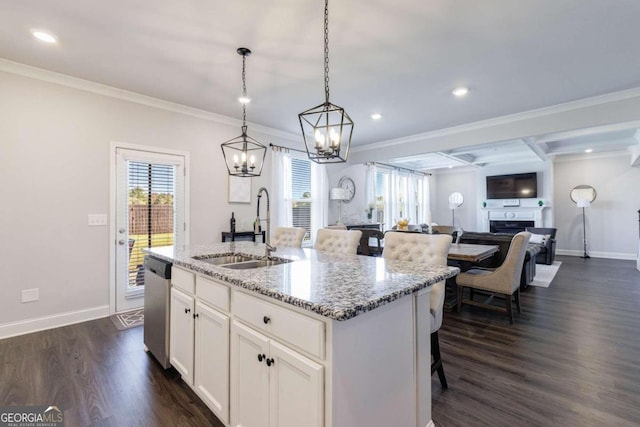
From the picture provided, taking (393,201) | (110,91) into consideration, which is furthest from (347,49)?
(393,201)

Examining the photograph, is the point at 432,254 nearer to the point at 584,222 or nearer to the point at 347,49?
the point at 347,49

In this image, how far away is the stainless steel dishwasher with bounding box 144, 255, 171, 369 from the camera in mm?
2238

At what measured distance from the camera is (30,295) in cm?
308

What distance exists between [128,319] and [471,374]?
11.6 feet

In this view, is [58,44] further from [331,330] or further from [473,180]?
[473,180]

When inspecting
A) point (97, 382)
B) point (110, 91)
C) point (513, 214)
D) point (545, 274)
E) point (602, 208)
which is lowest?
point (97, 382)

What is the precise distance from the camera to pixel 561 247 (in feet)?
26.5

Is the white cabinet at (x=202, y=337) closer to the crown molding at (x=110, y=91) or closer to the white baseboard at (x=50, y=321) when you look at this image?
the white baseboard at (x=50, y=321)

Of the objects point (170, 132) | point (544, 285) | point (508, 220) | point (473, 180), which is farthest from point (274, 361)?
point (473, 180)

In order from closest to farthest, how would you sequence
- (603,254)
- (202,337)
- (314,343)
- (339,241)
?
1. (314,343)
2. (202,337)
3. (339,241)
4. (603,254)

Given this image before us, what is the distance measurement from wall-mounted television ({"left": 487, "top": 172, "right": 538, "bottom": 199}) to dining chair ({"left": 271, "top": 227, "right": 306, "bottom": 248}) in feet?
25.5

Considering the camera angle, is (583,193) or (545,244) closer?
(545,244)

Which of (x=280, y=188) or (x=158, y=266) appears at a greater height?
(x=280, y=188)

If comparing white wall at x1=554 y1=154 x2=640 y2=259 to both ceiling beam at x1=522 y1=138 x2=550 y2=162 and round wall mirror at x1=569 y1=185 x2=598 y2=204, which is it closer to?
round wall mirror at x1=569 y1=185 x2=598 y2=204
